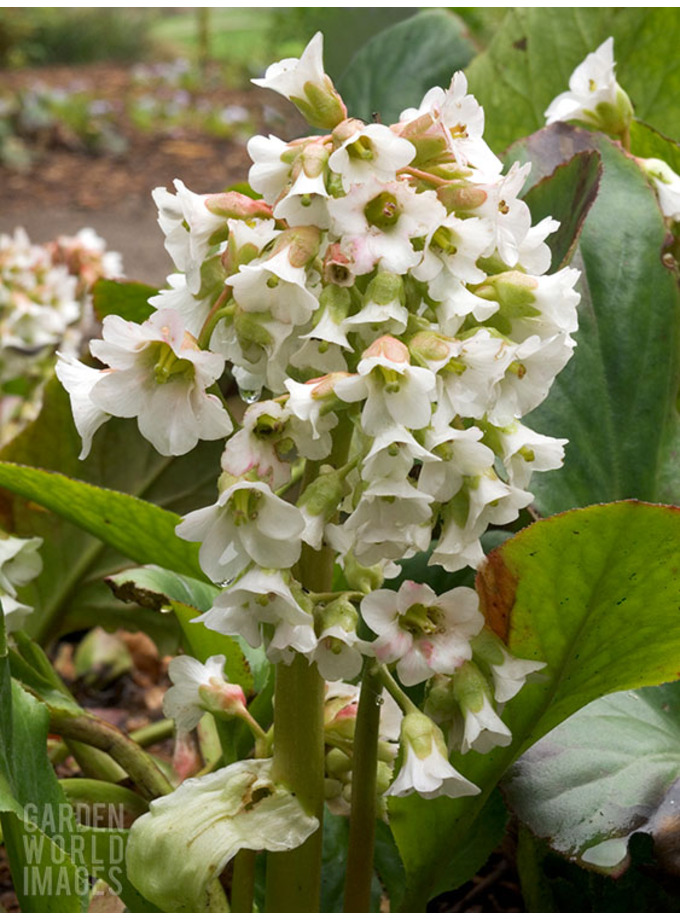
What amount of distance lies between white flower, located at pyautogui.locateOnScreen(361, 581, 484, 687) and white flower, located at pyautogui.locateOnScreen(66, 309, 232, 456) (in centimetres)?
13

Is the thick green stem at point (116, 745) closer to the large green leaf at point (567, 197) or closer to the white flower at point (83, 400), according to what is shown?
the white flower at point (83, 400)

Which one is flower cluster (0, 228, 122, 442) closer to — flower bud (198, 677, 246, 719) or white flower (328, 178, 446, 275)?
flower bud (198, 677, 246, 719)

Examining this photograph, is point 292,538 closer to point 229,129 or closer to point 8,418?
point 8,418

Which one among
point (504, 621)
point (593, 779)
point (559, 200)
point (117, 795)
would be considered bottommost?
point (117, 795)

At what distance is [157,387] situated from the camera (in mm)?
617

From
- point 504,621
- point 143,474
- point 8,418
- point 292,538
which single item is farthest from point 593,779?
point 8,418

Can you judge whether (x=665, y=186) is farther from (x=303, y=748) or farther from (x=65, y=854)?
(x=65, y=854)

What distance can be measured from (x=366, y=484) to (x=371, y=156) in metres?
0.17

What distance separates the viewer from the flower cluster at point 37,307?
1.81m

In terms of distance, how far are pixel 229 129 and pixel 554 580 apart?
628cm

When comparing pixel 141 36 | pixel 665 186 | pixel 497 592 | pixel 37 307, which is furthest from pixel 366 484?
pixel 141 36

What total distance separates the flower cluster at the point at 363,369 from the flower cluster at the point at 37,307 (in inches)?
44.9

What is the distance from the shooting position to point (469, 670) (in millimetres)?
662

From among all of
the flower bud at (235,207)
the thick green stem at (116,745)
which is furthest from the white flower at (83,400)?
the thick green stem at (116,745)
